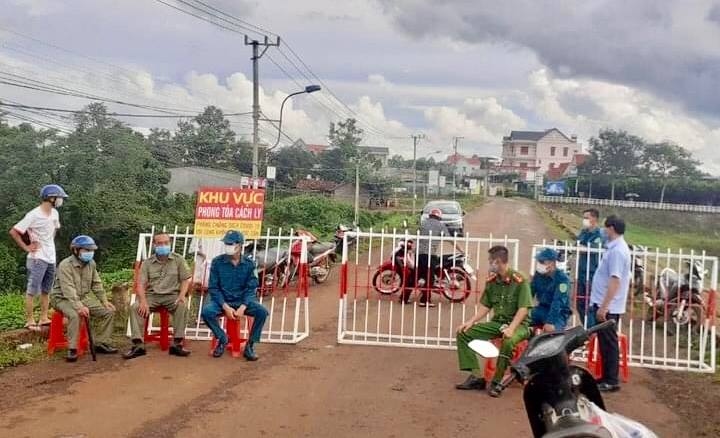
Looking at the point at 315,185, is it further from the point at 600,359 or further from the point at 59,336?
the point at 600,359

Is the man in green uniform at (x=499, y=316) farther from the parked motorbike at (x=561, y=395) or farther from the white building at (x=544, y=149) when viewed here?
the white building at (x=544, y=149)

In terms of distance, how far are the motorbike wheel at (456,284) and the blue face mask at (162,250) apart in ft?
14.8

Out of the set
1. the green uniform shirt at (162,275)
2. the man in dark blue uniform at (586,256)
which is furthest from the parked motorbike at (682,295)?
the green uniform shirt at (162,275)

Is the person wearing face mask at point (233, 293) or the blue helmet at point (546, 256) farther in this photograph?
the person wearing face mask at point (233, 293)

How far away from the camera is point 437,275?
37.4 feet

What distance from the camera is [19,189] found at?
2256 centimetres

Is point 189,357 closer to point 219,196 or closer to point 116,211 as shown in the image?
point 219,196

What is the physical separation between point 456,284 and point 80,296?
18.4 ft

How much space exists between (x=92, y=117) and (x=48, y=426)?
1022 inches

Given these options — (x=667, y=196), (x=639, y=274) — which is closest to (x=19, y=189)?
(x=639, y=274)

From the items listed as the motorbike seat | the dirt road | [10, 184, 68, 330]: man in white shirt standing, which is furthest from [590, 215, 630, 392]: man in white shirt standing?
the motorbike seat

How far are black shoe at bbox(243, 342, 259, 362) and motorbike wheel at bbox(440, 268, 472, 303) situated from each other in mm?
3918

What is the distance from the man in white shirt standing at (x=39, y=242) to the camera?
7.85m

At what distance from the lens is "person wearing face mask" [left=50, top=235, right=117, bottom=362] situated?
737cm
